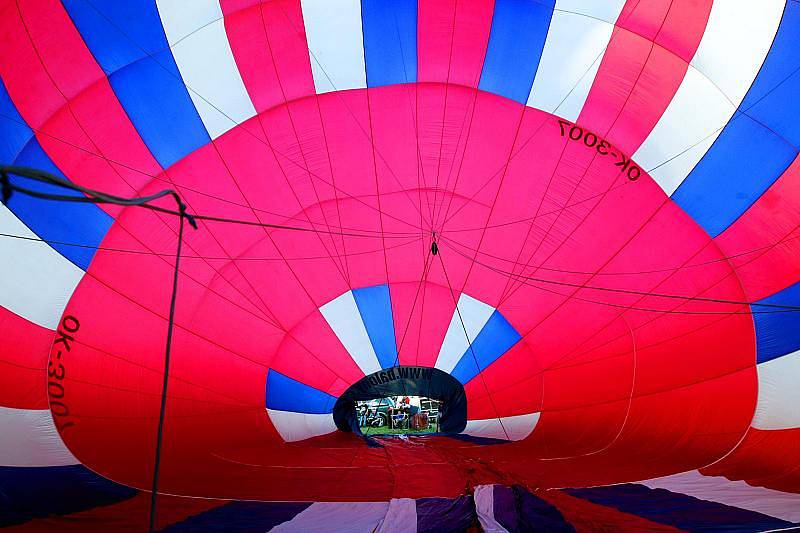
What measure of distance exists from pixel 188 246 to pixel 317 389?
1.62 metres

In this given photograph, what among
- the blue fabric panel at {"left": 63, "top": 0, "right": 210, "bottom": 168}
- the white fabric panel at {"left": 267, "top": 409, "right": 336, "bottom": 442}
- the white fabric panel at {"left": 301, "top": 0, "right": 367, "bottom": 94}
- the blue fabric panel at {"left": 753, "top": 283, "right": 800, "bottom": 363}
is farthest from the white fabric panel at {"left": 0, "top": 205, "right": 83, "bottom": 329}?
the blue fabric panel at {"left": 753, "top": 283, "right": 800, "bottom": 363}

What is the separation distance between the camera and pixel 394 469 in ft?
14.5

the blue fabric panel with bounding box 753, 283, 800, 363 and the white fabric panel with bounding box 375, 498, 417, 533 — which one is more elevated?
the blue fabric panel with bounding box 753, 283, 800, 363

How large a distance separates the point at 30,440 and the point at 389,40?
138 inches

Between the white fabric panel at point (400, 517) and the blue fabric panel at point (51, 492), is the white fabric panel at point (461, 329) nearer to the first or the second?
the white fabric panel at point (400, 517)

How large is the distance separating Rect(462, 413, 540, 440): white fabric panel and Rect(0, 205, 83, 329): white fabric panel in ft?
11.1

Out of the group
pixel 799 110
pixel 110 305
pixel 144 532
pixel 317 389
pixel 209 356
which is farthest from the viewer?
pixel 317 389

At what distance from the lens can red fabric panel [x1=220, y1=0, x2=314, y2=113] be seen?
12.5 ft

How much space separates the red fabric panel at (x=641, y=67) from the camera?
372 cm

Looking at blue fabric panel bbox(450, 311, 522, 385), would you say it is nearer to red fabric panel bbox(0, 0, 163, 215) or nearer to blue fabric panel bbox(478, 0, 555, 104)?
blue fabric panel bbox(478, 0, 555, 104)

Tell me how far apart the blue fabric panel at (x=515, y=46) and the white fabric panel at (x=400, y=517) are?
8.84 ft

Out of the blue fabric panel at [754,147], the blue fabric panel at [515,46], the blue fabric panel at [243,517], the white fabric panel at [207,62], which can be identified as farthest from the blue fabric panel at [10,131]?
the blue fabric panel at [754,147]

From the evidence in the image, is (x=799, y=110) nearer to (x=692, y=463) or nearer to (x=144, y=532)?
(x=692, y=463)

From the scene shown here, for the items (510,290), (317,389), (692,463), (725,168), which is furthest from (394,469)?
(725,168)
